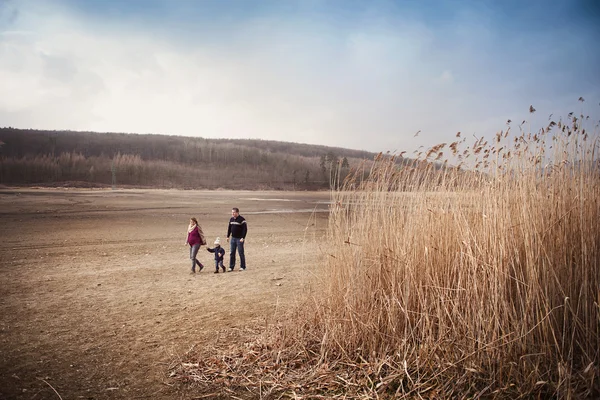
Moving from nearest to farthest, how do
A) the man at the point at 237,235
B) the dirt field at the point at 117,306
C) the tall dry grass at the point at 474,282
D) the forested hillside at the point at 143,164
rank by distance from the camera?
the tall dry grass at the point at 474,282 → the dirt field at the point at 117,306 → the man at the point at 237,235 → the forested hillside at the point at 143,164

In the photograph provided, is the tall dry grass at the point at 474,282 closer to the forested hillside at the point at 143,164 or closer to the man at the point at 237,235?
the man at the point at 237,235

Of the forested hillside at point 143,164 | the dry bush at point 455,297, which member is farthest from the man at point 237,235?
the forested hillside at point 143,164

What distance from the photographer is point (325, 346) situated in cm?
403

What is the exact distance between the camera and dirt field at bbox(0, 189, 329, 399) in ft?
13.5

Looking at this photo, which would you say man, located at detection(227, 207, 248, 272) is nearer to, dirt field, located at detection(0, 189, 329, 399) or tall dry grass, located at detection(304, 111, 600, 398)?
dirt field, located at detection(0, 189, 329, 399)

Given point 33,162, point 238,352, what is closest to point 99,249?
point 238,352

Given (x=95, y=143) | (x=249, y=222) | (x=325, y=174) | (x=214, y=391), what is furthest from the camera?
(x=95, y=143)

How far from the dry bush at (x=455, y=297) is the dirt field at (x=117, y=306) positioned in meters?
0.86

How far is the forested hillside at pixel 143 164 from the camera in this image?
76.4 m

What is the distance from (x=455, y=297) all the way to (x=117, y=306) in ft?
20.4

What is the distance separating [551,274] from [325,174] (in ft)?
293

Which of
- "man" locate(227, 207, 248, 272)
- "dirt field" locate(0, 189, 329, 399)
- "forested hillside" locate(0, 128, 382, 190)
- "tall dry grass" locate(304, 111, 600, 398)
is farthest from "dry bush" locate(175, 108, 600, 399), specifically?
"forested hillside" locate(0, 128, 382, 190)

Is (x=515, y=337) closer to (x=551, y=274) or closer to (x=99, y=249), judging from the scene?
(x=551, y=274)

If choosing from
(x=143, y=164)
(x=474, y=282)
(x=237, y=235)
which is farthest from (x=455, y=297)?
(x=143, y=164)
